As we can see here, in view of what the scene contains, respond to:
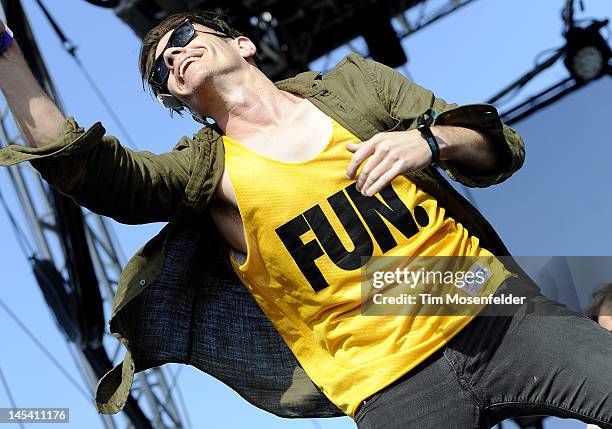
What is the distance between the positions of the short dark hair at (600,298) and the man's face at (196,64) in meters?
1.57

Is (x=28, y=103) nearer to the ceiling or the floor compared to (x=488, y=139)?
nearer to the ceiling

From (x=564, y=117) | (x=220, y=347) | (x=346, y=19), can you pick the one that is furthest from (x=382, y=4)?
(x=220, y=347)

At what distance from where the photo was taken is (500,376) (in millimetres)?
1795

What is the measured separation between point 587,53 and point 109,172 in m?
4.68

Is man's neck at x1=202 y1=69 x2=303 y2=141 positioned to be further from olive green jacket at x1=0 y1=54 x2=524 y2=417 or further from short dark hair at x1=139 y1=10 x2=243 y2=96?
short dark hair at x1=139 y1=10 x2=243 y2=96

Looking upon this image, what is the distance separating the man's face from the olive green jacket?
0.10 meters

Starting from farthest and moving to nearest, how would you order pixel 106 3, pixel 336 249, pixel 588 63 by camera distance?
1. pixel 588 63
2. pixel 106 3
3. pixel 336 249

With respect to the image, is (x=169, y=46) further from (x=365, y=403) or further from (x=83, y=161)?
(x=365, y=403)

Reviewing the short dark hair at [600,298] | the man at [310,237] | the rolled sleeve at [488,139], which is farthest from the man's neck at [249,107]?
the short dark hair at [600,298]

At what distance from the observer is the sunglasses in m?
2.17

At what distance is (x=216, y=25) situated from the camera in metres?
2.33

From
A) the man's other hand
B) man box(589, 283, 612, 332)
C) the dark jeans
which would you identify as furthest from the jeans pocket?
man box(589, 283, 612, 332)

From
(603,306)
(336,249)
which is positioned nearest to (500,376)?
(336,249)

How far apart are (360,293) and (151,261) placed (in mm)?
501
